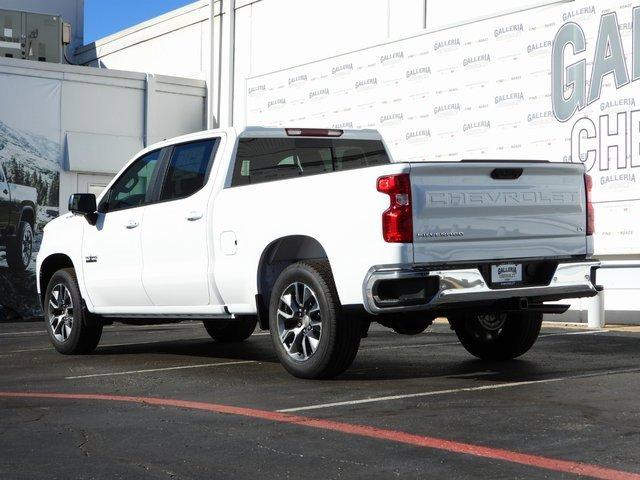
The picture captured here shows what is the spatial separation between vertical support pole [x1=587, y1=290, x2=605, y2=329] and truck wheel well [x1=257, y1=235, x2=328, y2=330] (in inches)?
251

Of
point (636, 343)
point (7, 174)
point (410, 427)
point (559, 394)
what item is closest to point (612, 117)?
point (636, 343)

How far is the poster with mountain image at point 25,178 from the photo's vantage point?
20.4 m

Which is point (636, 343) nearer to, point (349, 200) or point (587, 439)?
point (349, 200)

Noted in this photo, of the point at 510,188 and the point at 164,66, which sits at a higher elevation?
the point at 164,66

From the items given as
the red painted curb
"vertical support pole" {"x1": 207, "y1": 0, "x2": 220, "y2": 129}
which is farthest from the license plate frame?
"vertical support pole" {"x1": 207, "y1": 0, "x2": 220, "y2": 129}

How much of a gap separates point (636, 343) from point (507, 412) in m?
5.21

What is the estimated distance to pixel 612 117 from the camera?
14750 mm

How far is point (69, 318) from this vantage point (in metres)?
10.9

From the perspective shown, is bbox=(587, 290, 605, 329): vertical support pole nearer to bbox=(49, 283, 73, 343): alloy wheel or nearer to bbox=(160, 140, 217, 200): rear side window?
bbox=(160, 140, 217, 200): rear side window

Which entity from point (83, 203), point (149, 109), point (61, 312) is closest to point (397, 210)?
point (83, 203)

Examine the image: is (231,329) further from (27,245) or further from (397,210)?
(27,245)

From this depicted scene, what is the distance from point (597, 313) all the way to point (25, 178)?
37.2ft

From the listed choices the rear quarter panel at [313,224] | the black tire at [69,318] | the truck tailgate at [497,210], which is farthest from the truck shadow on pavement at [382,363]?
the truck tailgate at [497,210]

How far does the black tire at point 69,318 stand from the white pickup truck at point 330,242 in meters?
0.19
